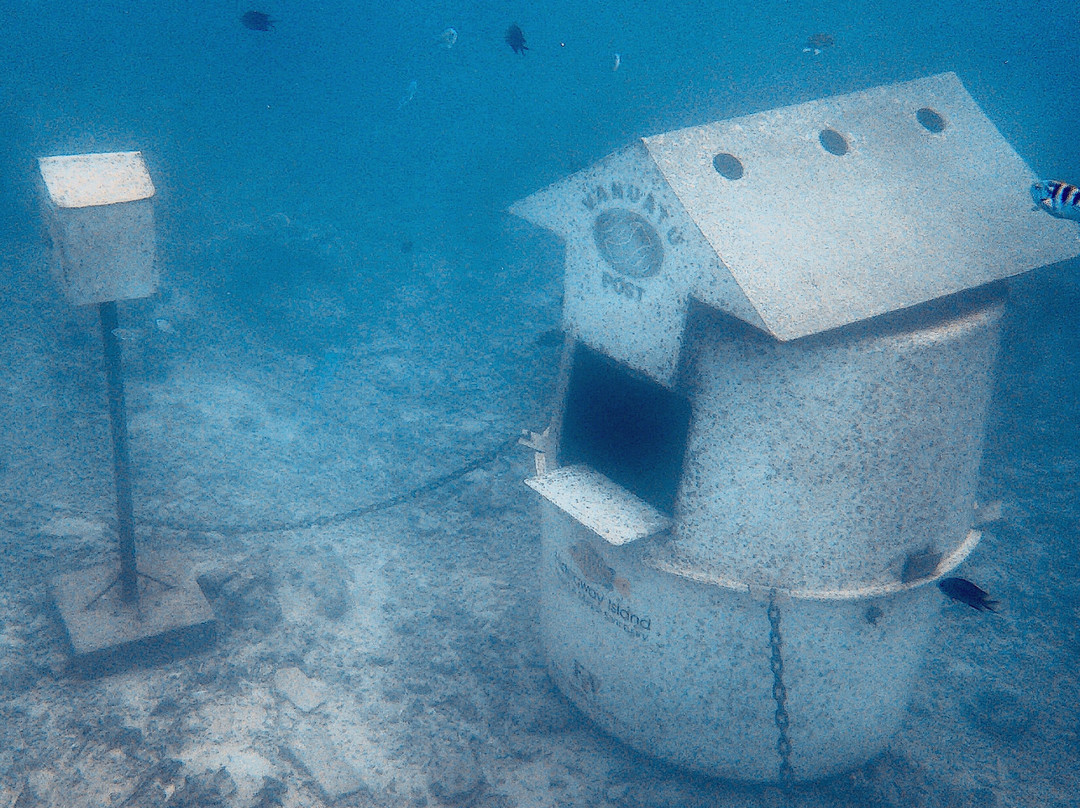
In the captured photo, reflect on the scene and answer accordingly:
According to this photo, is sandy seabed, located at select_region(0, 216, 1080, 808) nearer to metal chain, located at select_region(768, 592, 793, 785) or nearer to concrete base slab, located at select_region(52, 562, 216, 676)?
concrete base slab, located at select_region(52, 562, 216, 676)

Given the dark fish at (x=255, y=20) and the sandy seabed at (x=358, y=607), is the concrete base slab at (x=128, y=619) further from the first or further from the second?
the dark fish at (x=255, y=20)

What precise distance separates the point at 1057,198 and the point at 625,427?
2041mm

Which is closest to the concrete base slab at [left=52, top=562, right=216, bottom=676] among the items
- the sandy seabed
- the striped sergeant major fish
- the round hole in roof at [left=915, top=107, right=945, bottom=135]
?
the sandy seabed

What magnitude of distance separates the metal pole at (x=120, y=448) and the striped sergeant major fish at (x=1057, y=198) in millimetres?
4197

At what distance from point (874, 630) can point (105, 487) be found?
531cm

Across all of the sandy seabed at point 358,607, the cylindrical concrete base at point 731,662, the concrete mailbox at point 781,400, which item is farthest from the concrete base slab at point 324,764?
the concrete mailbox at point 781,400

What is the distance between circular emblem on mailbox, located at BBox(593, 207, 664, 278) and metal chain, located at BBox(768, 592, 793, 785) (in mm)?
1509

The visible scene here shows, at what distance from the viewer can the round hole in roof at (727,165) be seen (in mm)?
2988

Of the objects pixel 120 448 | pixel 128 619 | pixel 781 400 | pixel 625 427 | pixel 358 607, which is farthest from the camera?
pixel 358 607

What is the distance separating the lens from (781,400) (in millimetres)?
3000

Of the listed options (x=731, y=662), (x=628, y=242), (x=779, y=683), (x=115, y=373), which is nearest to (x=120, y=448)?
(x=115, y=373)

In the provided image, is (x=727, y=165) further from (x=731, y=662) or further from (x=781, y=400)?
(x=731, y=662)

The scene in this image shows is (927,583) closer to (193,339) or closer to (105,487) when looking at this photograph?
(105,487)

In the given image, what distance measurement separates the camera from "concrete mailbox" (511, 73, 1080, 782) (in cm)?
294
